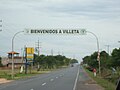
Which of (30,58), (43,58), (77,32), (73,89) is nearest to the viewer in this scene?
(73,89)

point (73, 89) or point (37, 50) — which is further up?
point (37, 50)

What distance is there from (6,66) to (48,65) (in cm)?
1712

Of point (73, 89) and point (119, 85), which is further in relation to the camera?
point (73, 89)

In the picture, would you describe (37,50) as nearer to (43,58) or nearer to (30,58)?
(43,58)

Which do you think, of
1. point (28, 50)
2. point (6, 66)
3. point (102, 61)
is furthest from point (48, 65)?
point (102, 61)

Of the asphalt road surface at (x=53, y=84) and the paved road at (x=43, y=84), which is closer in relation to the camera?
the asphalt road surface at (x=53, y=84)

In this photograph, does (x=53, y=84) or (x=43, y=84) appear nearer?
(x=53, y=84)

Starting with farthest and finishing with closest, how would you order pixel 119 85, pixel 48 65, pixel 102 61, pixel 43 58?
pixel 48 65
pixel 43 58
pixel 102 61
pixel 119 85

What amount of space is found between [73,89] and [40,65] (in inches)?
3694

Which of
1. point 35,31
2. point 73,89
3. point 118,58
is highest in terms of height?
point 35,31

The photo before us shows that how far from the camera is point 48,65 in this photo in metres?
126

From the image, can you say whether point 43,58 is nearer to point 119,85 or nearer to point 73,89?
point 73,89

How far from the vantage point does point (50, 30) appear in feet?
122

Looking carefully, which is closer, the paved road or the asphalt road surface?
the asphalt road surface
